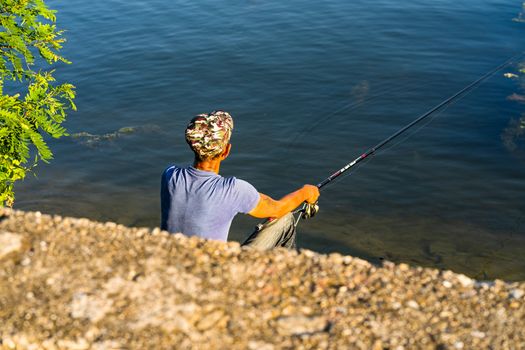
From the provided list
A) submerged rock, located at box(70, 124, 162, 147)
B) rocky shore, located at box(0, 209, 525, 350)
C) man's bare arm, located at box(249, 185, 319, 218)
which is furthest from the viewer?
submerged rock, located at box(70, 124, 162, 147)

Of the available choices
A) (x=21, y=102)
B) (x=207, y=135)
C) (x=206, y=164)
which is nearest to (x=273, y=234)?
(x=206, y=164)

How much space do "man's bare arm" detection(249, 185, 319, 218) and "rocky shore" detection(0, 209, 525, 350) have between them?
980mm

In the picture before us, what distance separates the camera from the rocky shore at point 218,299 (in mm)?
3277

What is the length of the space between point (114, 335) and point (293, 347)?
96 centimetres

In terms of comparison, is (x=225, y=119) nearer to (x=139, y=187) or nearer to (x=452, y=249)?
(x=452, y=249)

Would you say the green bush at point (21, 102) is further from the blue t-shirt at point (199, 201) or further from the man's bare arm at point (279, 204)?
the man's bare arm at point (279, 204)

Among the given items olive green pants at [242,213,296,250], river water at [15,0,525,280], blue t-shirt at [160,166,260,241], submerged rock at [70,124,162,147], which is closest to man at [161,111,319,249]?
blue t-shirt at [160,166,260,241]

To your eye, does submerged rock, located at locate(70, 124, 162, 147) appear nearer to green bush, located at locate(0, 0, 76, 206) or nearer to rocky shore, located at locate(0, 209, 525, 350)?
green bush, located at locate(0, 0, 76, 206)

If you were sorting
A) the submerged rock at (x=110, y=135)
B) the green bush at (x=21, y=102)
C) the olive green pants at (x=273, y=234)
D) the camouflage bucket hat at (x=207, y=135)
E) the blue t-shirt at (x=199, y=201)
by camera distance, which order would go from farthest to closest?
1. the submerged rock at (x=110, y=135)
2. the green bush at (x=21, y=102)
3. the olive green pants at (x=273, y=234)
4. the camouflage bucket hat at (x=207, y=135)
5. the blue t-shirt at (x=199, y=201)

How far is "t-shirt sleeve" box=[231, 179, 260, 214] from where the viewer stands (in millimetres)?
4742

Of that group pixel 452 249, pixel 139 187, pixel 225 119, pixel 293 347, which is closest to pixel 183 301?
pixel 293 347

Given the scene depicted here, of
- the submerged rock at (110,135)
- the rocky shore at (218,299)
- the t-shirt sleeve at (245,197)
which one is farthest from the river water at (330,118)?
the rocky shore at (218,299)

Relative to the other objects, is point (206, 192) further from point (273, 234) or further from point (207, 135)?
point (273, 234)

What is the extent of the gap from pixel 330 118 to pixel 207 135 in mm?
8332
